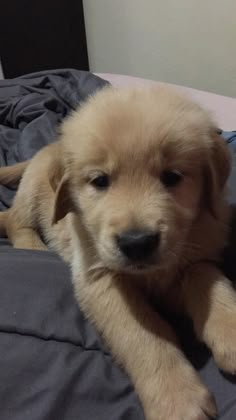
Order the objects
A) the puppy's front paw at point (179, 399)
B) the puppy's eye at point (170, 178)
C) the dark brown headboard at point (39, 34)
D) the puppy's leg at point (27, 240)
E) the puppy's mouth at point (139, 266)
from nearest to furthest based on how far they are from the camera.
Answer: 1. the puppy's front paw at point (179, 399)
2. the puppy's mouth at point (139, 266)
3. the puppy's eye at point (170, 178)
4. the puppy's leg at point (27, 240)
5. the dark brown headboard at point (39, 34)

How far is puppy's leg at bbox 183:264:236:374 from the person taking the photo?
1175mm

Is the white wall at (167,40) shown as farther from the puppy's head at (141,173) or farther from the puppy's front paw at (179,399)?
the puppy's front paw at (179,399)

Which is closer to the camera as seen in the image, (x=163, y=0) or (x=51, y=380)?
(x=51, y=380)

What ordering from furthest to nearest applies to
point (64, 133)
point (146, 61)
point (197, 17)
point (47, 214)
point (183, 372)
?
point (146, 61)
point (197, 17)
point (47, 214)
point (64, 133)
point (183, 372)

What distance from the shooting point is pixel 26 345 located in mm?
1275

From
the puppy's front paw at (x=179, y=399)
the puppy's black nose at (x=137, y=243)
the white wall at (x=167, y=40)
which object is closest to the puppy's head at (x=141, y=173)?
the puppy's black nose at (x=137, y=243)

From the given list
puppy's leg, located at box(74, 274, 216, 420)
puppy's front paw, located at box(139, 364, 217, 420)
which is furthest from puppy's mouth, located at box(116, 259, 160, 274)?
puppy's front paw, located at box(139, 364, 217, 420)

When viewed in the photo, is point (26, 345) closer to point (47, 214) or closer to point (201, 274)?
point (201, 274)

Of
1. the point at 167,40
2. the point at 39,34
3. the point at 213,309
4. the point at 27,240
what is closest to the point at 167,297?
the point at 213,309

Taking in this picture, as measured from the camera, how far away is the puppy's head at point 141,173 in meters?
1.20

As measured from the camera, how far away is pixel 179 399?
1.13 m

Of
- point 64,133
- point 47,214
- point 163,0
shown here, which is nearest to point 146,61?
point 163,0

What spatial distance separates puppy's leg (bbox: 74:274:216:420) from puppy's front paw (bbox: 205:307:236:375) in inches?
2.8

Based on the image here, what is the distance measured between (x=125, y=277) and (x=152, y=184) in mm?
299
